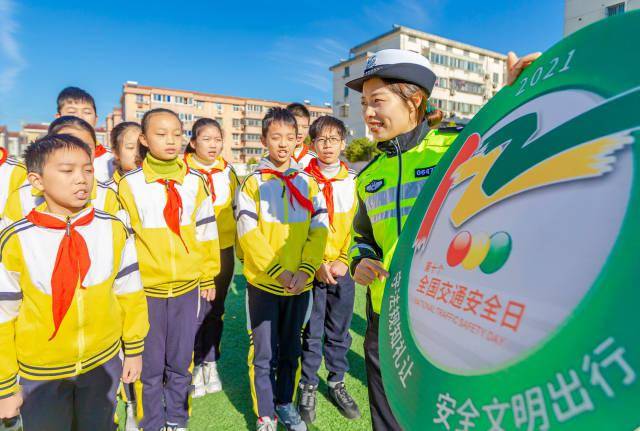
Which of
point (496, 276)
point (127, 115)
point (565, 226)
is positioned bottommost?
point (496, 276)

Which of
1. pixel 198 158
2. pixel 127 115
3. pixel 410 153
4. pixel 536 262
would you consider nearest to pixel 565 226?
pixel 536 262

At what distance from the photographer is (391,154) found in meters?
1.70

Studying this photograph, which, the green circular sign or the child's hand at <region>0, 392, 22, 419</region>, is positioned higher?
the green circular sign

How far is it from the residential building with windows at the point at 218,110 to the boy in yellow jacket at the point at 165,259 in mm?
55733

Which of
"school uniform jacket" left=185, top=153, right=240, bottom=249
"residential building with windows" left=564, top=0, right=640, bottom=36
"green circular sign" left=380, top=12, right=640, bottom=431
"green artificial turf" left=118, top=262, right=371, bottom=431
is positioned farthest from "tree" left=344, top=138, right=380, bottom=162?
"green circular sign" left=380, top=12, right=640, bottom=431

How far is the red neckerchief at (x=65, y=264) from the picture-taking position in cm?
172

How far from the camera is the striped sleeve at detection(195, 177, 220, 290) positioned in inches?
107

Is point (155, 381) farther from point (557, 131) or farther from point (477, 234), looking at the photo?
point (557, 131)

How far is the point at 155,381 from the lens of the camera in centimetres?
244

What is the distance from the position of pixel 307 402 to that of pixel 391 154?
204 cm

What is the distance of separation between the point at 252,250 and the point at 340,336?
115 cm

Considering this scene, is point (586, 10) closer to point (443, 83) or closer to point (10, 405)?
point (443, 83)

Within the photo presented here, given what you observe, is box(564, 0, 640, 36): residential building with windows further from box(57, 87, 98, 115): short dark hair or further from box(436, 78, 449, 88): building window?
box(57, 87, 98, 115): short dark hair

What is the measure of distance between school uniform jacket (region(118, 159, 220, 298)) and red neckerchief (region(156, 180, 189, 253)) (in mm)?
20
